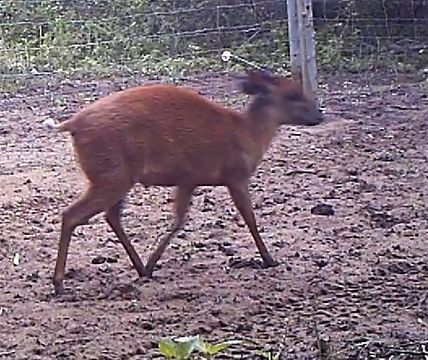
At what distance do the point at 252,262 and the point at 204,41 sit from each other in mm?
7292

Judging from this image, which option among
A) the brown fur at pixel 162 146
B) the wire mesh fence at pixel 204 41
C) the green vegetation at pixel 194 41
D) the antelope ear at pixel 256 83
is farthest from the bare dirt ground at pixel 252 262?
the green vegetation at pixel 194 41

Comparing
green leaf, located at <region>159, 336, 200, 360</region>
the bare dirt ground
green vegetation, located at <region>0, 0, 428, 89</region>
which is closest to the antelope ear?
the bare dirt ground

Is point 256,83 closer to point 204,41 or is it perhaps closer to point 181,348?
point 181,348

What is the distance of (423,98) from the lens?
35.0 feet

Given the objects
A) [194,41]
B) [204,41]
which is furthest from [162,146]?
[204,41]

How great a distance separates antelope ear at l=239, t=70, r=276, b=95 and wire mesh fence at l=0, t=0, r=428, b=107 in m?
5.34

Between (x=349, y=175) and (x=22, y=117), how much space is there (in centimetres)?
363

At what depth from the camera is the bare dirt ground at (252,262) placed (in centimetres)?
455

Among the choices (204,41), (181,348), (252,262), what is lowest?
(204,41)

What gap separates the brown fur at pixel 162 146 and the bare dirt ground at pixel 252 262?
0.26 meters

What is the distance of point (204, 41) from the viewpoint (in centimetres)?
1280

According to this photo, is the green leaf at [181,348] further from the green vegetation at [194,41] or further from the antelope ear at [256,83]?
the green vegetation at [194,41]

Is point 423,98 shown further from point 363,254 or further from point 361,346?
point 361,346

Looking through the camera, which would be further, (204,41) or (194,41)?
(204,41)
